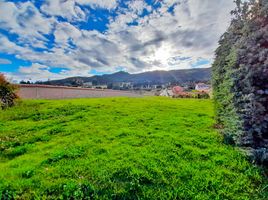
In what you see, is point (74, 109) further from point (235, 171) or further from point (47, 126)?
point (235, 171)

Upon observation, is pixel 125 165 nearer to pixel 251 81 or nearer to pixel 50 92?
pixel 251 81

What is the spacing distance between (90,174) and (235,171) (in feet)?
11.0

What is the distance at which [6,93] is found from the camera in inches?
578

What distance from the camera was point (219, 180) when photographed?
4.66m

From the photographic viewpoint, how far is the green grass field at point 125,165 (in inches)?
170

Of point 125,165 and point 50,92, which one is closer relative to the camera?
point 125,165

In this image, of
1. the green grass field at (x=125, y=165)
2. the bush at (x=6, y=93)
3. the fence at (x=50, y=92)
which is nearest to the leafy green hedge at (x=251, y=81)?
the green grass field at (x=125, y=165)

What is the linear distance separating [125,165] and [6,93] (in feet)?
42.3

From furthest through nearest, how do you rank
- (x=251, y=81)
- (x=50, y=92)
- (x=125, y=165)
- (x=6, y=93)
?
(x=50, y=92), (x=6, y=93), (x=251, y=81), (x=125, y=165)

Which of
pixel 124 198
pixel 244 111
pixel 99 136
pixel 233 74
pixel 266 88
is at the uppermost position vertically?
pixel 233 74

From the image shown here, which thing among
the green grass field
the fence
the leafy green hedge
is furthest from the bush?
the leafy green hedge

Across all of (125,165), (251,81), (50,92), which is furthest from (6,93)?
(251,81)

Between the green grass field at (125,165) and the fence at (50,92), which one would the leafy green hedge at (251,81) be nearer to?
the green grass field at (125,165)

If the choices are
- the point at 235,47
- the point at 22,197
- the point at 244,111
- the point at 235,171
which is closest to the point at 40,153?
the point at 22,197
